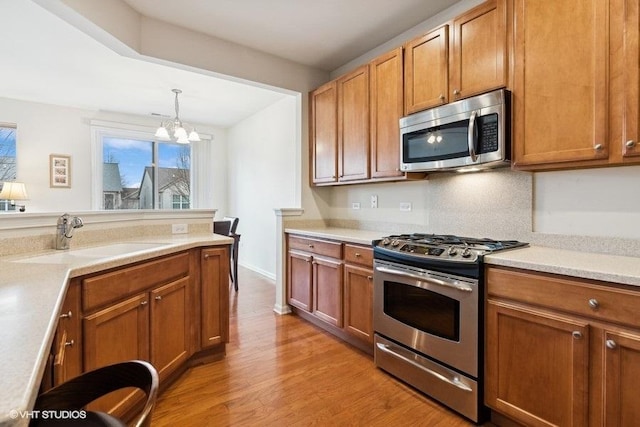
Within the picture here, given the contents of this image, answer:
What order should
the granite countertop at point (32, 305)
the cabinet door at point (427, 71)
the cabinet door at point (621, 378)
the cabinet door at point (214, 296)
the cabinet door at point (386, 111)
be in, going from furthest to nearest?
the cabinet door at point (386, 111) → the cabinet door at point (214, 296) → the cabinet door at point (427, 71) → the cabinet door at point (621, 378) → the granite countertop at point (32, 305)

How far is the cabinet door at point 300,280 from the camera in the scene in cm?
319

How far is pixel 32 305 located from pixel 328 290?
87.5 inches

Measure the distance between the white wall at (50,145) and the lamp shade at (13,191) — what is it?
18.2 inches

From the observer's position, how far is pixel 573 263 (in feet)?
4.95

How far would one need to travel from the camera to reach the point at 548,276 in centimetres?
150

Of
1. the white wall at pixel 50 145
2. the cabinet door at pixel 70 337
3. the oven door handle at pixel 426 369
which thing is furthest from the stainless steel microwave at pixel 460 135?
the white wall at pixel 50 145

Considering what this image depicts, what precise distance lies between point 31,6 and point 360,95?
2705 millimetres

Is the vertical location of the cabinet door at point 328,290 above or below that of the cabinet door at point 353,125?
below

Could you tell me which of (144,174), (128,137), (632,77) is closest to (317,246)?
(632,77)

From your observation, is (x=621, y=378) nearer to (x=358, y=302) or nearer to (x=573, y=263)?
(x=573, y=263)

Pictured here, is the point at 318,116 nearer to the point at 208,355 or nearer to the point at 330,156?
the point at 330,156

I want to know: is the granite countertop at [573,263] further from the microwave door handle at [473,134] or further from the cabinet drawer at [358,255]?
the cabinet drawer at [358,255]

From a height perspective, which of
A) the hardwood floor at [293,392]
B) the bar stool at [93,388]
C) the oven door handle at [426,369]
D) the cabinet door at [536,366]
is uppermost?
the bar stool at [93,388]

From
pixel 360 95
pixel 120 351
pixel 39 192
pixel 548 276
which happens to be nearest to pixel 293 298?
pixel 120 351
